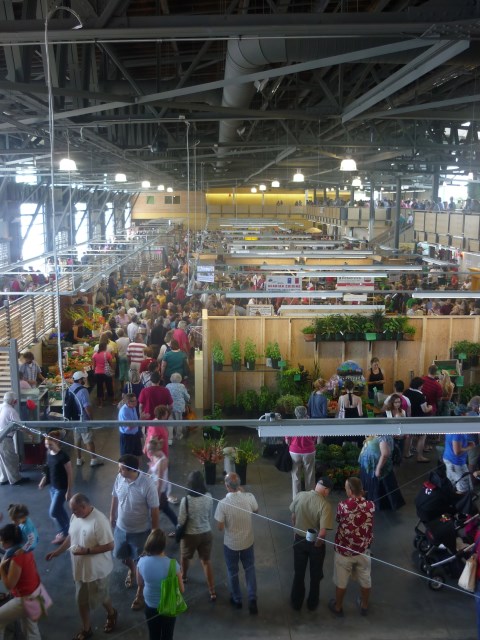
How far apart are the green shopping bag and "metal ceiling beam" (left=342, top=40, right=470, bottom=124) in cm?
409

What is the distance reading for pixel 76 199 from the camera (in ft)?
95.9

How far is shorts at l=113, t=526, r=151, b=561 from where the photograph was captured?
5.47 metres

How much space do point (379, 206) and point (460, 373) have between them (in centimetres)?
2286

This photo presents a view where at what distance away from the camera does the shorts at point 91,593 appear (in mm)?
4938

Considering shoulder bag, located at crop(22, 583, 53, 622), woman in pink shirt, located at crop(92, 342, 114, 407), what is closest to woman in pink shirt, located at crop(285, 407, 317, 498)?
shoulder bag, located at crop(22, 583, 53, 622)

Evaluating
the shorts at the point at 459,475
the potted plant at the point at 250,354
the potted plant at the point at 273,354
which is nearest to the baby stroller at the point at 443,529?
the shorts at the point at 459,475

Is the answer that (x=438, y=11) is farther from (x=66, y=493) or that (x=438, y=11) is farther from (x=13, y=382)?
(x=13, y=382)

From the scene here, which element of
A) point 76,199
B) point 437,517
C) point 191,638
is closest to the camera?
point 191,638

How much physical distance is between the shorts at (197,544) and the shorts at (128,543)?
0.34m

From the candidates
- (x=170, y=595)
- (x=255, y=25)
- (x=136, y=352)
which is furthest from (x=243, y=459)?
(x=255, y=25)

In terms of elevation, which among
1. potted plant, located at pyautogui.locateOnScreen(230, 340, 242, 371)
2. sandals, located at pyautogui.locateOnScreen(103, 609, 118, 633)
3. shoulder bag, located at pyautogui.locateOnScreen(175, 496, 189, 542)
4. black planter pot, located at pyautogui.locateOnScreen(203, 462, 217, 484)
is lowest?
sandals, located at pyautogui.locateOnScreen(103, 609, 118, 633)

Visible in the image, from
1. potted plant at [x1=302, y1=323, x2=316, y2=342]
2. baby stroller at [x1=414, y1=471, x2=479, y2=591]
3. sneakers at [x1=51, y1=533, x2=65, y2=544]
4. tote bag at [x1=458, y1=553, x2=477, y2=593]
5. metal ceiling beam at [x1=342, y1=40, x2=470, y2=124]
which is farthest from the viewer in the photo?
potted plant at [x1=302, y1=323, x2=316, y2=342]

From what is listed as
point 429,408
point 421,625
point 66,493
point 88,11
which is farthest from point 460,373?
point 88,11

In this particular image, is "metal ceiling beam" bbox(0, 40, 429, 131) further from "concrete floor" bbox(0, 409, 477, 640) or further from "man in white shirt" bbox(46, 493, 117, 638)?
"concrete floor" bbox(0, 409, 477, 640)
